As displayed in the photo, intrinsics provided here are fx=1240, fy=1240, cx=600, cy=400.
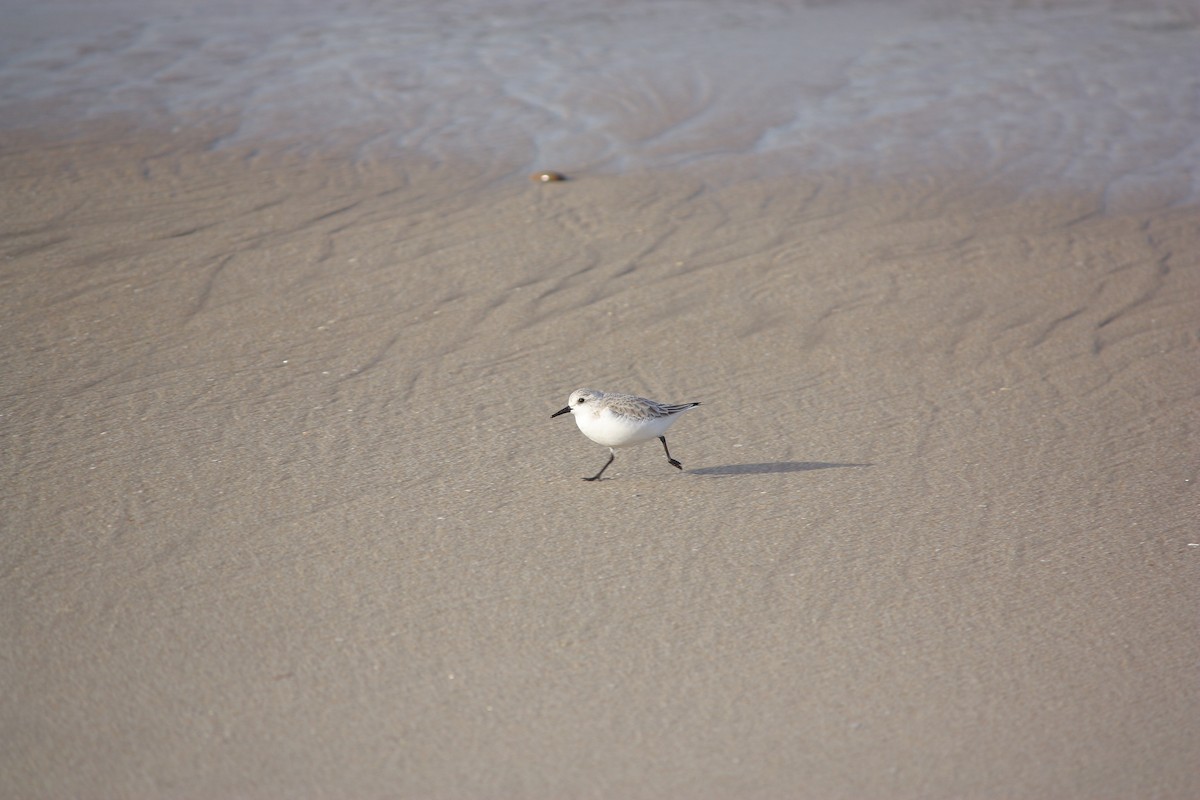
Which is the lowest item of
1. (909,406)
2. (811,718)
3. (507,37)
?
(507,37)

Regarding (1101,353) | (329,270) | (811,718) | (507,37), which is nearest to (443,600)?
(811,718)

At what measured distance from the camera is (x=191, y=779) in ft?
12.2

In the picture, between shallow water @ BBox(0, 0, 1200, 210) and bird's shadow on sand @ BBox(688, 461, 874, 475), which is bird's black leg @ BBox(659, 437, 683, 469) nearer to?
bird's shadow on sand @ BBox(688, 461, 874, 475)

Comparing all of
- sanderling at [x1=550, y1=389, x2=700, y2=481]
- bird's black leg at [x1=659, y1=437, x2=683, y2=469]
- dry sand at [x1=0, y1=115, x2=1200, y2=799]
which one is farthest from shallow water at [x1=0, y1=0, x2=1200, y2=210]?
sanderling at [x1=550, y1=389, x2=700, y2=481]

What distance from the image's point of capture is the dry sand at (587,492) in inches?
154

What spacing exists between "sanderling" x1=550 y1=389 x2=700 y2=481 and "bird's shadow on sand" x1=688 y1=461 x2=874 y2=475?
29 cm

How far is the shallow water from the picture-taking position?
34.3ft

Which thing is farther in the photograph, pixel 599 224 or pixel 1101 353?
pixel 599 224

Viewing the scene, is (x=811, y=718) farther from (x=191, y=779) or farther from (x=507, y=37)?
(x=507, y=37)

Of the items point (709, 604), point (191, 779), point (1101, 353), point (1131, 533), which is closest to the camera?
point (191, 779)

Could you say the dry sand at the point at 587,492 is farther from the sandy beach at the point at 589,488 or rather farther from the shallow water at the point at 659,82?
the shallow water at the point at 659,82

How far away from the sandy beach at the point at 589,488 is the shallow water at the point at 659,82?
0.95 metres

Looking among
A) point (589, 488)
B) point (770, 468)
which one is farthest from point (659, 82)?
point (589, 488)

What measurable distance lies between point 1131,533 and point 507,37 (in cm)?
1098
